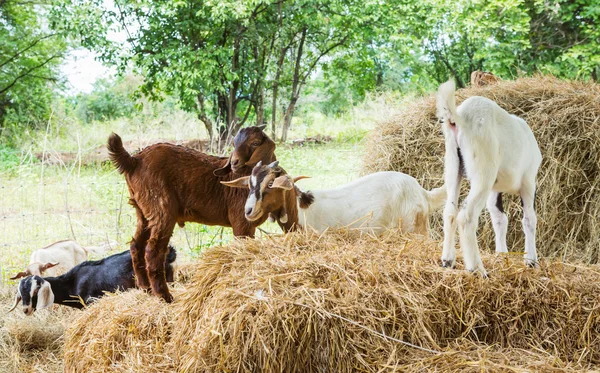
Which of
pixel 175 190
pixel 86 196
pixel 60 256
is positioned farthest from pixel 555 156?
pixel 86 196

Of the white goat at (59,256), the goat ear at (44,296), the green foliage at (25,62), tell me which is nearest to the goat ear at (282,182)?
the goat ear at (44,296)

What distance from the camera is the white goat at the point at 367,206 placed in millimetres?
3799

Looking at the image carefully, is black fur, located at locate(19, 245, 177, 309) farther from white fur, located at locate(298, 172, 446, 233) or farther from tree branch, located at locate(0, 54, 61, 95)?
tree branch, located at locate(0, 54, 61, 95)

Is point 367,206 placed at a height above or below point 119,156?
below

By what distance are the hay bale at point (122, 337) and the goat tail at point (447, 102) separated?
173 centimetres

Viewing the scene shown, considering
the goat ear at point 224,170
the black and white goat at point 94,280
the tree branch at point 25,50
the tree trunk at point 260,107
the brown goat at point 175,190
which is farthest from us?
the tree branch at point 25,50

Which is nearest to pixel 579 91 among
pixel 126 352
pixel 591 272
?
pixel 591 272

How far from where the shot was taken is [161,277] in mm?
3281

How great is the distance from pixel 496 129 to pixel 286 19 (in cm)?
972

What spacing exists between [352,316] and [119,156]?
1.57 metres

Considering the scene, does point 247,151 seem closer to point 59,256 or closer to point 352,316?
point 352,316

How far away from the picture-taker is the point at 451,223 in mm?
3025

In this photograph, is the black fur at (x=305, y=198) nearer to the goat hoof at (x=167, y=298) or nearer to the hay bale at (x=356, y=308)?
the hay bale at (x=356, y=308)

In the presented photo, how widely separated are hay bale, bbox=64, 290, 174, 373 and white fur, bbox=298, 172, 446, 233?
1173 millimetres
